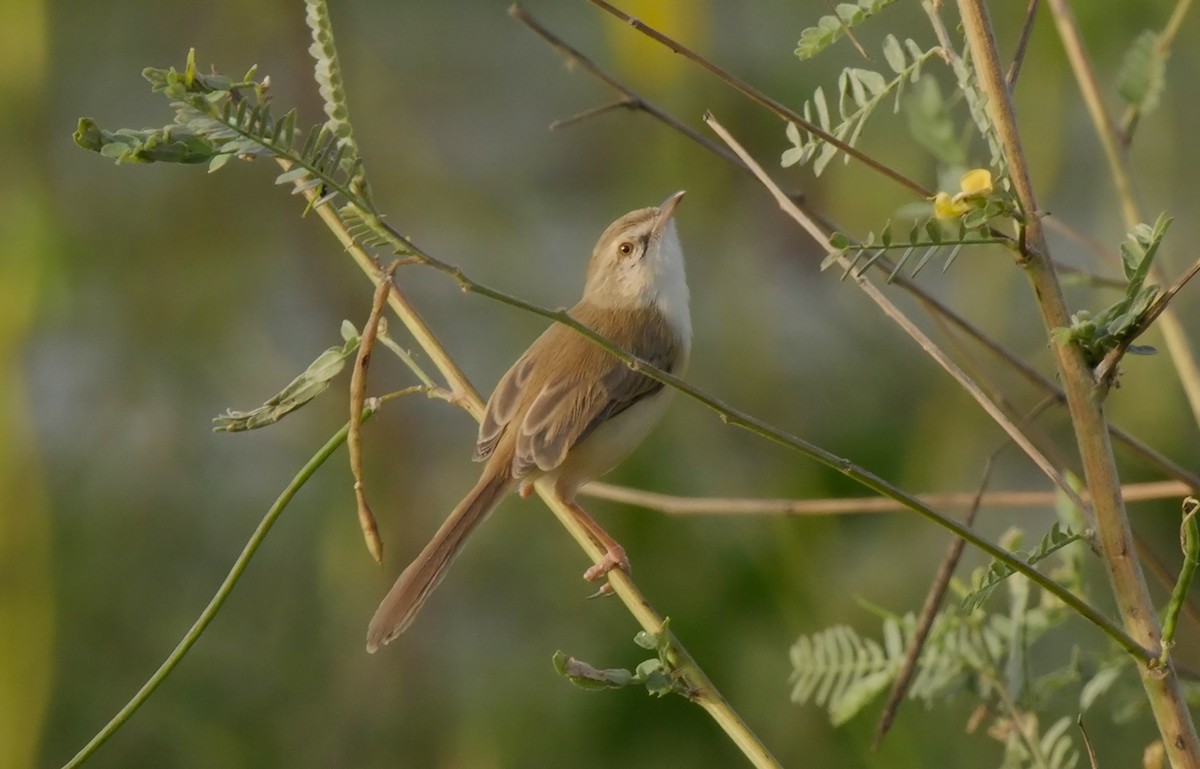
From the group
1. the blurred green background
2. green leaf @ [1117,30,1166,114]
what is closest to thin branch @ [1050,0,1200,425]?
green leaf @ [1117,30,1166,114]

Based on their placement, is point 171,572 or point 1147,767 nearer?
point 1147,767

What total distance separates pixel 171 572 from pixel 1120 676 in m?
3.41

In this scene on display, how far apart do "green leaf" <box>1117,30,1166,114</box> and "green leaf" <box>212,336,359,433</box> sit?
1176 mm

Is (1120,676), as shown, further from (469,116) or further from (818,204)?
(469,116)

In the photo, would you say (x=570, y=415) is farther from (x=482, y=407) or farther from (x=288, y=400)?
(x=288, y=400)

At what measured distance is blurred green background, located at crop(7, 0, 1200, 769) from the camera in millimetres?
4082

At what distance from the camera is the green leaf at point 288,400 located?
52.7 inches

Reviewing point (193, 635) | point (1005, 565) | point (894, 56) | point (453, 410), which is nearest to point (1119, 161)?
point (894, 56)

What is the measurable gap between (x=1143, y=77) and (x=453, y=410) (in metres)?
3.38

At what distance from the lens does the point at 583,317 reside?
3.39 m

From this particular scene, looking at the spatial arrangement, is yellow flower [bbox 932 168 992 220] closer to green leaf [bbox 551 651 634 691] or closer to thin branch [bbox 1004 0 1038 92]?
thin branch [bbox 1004 0 1038 92]

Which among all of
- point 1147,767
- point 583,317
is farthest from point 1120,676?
point 583,317

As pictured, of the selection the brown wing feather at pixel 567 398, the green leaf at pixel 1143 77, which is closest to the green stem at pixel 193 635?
the green leaf at pixel 1143 77

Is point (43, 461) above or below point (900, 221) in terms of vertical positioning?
above
